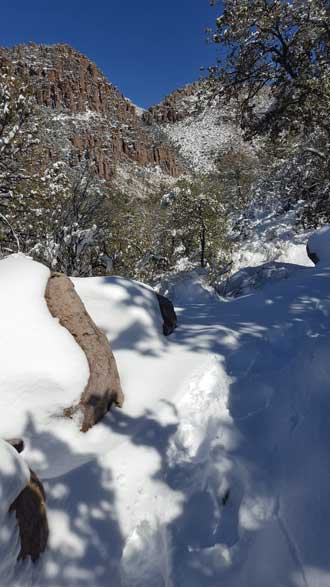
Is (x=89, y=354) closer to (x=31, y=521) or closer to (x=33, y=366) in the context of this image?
(x=33, y=366)

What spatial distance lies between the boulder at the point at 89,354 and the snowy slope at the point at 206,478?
166mm

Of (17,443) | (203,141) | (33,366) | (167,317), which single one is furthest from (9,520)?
(203,141)

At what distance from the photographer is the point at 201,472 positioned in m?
2.15

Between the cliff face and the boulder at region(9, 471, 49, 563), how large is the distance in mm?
94826

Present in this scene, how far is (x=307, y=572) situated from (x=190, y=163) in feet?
339

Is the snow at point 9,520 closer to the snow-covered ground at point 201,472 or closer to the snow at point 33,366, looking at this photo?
the snow-covered ground at point 201,472

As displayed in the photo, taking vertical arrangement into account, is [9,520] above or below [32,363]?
below

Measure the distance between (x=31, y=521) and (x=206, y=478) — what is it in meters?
1.04

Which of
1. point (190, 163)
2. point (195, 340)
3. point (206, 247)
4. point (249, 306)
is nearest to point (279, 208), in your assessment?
point (206, 247)

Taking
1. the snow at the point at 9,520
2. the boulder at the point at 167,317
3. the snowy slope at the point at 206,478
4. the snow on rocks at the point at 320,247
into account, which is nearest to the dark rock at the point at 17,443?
the snowy slope at the point at 206,478

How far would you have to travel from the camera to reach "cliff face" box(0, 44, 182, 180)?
315 feet

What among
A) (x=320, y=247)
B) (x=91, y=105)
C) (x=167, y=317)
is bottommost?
(x=167, y=317)

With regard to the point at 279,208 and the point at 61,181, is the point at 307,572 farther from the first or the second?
the point at 279,208

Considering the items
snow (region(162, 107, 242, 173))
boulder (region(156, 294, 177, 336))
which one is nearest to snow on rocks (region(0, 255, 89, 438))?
boulder (region(156, 294, 177, 336))
